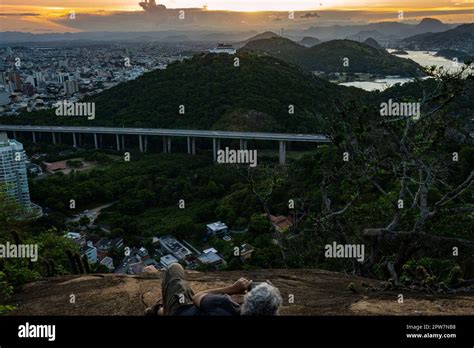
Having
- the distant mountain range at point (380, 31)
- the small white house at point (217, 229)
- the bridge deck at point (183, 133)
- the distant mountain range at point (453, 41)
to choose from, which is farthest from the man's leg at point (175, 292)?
the distant mountain range at point (380, 31)

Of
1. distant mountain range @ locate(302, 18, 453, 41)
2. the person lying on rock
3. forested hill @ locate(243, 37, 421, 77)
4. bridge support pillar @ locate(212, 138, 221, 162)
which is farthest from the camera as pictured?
distant mountain range @ locate(302, 18, 453, 41)

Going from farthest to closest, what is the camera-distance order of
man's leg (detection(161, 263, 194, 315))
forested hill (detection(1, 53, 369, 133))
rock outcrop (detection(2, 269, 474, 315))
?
1. forested hill (detection(1, 53, 369, 133))
2. rock outcrop (detection(2, 269, 474, 315))
3. man's leg (detection(161, 263, 194, 315))

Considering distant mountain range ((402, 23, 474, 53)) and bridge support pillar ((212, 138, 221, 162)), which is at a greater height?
distant mountain range ((402, 23, 474, 53))

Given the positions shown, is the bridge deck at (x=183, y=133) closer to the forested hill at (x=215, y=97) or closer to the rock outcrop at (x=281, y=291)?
the forested hill at (x=215, y=97)

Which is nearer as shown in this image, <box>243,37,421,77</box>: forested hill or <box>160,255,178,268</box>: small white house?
<box>160,255,178,268</box>: small white house

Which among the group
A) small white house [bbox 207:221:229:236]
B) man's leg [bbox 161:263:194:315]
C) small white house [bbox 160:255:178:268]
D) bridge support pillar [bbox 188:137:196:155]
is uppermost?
man's leg [bbox 161:263:194:315]

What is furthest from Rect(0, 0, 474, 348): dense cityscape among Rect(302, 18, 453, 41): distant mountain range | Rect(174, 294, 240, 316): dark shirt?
Rect(302, 18, 453, 41): distant mountain range

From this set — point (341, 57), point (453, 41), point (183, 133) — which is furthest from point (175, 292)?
point (453, 41)

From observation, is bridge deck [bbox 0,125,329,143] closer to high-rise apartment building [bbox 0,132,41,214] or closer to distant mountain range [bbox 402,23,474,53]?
high-rise apartment building [bbox 0,132,41,214]
